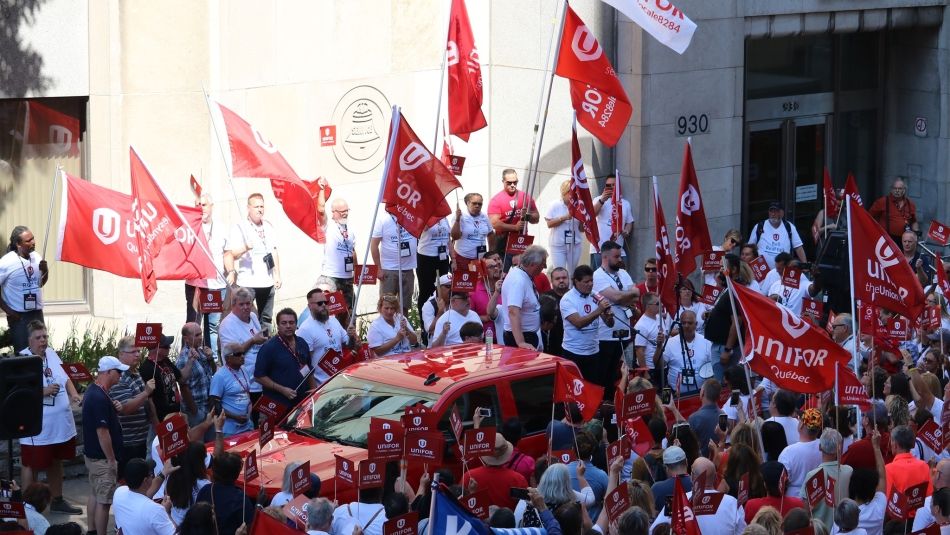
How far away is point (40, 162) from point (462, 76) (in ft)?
16.8

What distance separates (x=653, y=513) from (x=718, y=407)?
281 cm

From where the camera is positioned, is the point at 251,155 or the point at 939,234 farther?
the point at 939,234

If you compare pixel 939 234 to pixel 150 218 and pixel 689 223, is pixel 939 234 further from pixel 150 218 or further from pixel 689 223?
pixel 150 218

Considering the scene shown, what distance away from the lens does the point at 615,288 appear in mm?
15883

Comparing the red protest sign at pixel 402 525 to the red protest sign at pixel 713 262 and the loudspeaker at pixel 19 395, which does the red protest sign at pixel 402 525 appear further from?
the red protest sign at pixel 713 262

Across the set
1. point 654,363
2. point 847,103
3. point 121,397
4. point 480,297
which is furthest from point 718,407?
point 847,103

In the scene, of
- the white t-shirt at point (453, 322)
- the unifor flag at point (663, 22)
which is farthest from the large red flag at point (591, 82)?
the white t-shirt at point (453, 322)

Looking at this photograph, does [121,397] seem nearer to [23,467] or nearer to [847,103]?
[23,467]

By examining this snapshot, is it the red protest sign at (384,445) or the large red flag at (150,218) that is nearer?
the red protest sign at (384,445)

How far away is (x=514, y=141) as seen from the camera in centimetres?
2058

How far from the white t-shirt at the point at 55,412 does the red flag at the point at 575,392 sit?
4198 mm

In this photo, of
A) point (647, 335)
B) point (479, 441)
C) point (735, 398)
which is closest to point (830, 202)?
point (647, 335)

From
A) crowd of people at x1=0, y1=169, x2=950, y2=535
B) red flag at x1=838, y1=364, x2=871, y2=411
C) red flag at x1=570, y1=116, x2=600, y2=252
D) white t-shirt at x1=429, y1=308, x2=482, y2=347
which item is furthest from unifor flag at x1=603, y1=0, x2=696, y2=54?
red flag at x1=838, y1=364, x2=871, y2=411

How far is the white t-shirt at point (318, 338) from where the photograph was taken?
14117 mm
